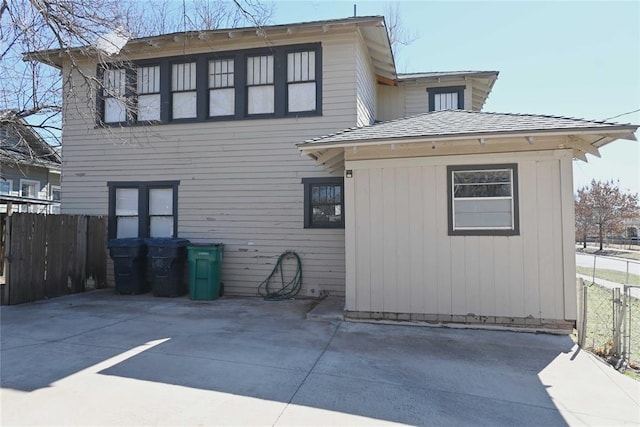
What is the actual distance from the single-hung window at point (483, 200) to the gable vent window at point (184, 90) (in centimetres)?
613

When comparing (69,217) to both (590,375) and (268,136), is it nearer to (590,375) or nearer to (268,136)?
(268,136)

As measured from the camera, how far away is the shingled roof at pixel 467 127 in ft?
17.4

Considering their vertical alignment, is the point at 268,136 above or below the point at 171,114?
below

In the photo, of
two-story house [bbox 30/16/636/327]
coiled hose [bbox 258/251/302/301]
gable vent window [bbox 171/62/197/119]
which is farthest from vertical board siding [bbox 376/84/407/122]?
coiled hose [bbox 258/251/302/301]

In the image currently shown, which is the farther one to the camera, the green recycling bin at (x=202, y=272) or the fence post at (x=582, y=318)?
the green recycling bin at (x=202, y=272)

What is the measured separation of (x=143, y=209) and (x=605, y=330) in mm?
9282

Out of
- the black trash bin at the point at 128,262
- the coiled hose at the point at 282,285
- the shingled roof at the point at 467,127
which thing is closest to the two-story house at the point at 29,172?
the black trash bin at the point at 128,262

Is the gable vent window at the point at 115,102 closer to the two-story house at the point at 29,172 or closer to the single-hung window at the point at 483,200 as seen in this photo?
the two-story house at the point at 29,172

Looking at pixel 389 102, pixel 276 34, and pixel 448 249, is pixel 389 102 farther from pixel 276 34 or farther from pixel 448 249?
pixel 448 249

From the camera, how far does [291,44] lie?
8641 mm

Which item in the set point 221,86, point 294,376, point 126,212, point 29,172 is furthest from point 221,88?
point 29,172

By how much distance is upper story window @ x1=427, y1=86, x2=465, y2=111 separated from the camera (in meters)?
11.3

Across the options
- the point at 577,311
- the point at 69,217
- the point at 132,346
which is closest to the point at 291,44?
the point at 69,217

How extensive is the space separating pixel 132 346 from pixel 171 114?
5.98 meters
